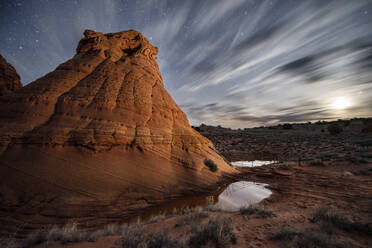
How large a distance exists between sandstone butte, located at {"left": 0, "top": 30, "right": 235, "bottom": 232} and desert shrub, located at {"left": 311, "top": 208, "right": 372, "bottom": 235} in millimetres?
5697

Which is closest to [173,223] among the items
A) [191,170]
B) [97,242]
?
[97,242]

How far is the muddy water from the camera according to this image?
638cm

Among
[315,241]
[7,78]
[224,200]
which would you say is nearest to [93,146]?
[224,200]

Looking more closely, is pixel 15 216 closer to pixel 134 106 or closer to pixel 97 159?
pixel 97 159

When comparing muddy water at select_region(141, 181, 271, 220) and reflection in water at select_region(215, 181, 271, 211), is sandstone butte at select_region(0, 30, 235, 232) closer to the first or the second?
muddy water at select_region(141, 181, 271, 220)

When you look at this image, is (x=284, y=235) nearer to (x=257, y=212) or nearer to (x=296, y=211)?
(x=257, y=212)

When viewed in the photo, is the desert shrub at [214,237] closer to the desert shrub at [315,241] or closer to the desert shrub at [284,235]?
the desert shrub at [284,235]

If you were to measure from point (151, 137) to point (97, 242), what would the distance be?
593cm

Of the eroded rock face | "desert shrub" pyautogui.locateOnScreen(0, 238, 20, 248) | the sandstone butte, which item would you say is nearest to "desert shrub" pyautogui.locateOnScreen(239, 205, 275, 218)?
the sandstone butte

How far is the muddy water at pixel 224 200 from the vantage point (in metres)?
6.38

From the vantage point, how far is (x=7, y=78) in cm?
1373

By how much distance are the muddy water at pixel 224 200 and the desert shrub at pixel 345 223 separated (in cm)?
239

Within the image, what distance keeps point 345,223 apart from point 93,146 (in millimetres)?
10151

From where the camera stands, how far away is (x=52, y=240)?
3.46m
